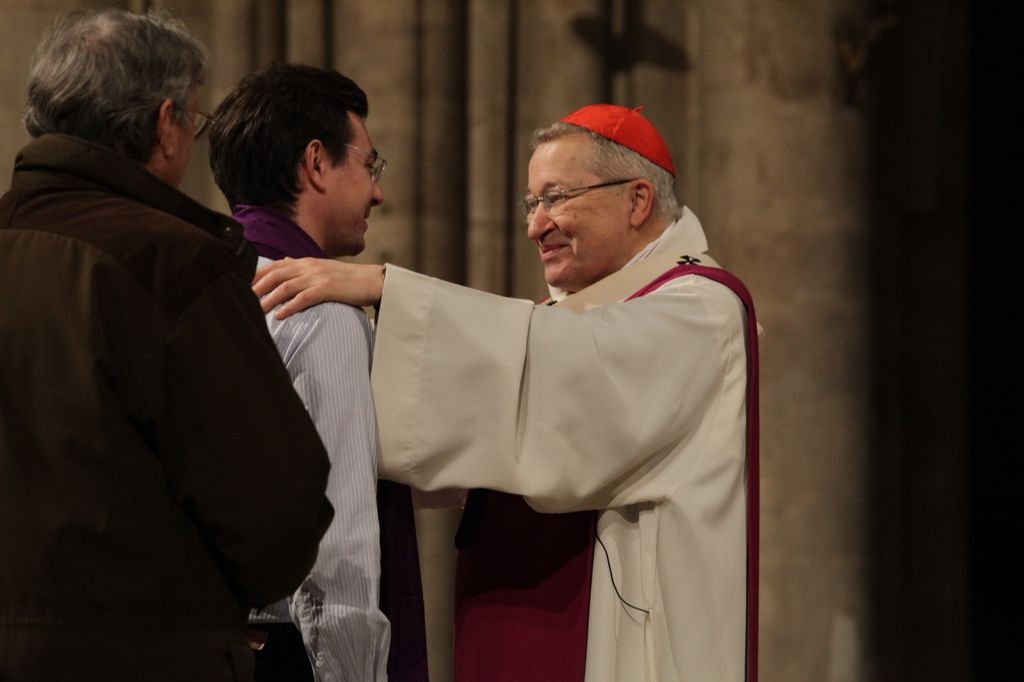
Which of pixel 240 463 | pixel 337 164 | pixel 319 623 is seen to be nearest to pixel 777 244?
pixel 337 164

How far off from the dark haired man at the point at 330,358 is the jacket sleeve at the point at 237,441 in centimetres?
41

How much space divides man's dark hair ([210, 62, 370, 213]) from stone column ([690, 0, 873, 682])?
2.56m

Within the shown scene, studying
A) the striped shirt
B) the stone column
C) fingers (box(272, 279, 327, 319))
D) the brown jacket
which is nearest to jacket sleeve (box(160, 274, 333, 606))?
the brown jacket

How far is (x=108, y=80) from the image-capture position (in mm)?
1948

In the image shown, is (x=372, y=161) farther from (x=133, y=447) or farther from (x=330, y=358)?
(x=133, y=447)

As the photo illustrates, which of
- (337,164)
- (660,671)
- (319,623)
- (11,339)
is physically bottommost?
(660,671)

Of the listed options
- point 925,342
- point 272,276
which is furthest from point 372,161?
point 925,342

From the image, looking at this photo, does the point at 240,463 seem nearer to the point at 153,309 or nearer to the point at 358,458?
the point at 153,309

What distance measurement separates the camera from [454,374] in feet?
9.62

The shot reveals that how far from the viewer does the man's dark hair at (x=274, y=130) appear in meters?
2.60

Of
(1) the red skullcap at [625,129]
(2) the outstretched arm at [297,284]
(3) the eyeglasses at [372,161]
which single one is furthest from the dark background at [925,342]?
(2) the outstretched arm at [297,284]

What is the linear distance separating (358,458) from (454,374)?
58 centimetres

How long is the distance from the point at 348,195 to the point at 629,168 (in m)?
1.04

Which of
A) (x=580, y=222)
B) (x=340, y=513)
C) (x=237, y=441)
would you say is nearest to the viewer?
(x=237, y=441)
